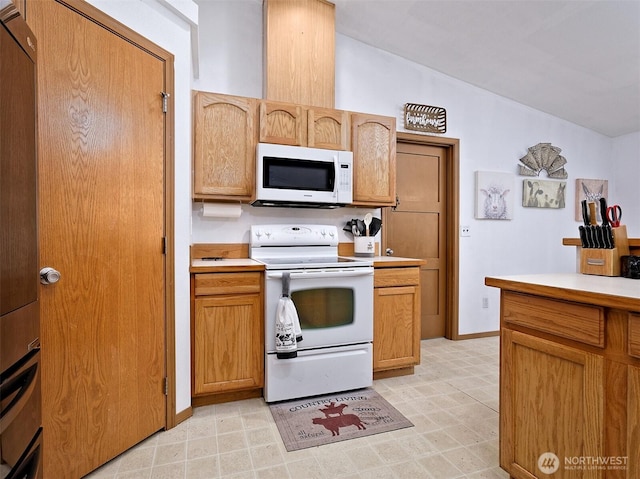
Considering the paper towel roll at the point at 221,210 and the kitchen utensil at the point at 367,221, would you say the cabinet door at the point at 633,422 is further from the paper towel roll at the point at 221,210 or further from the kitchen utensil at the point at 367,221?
the paper towel roll at the point at 221,210

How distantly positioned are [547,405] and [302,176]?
6.51 ft

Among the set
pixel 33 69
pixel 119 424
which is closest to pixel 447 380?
pixel 119 424

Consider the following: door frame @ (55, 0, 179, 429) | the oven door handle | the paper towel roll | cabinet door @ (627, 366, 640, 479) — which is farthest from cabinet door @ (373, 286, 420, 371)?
cabinet door @ (627, 366, 640, 479)

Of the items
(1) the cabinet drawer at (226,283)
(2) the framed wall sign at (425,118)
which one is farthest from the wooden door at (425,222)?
(1) the cabinet drawer at (226,283)

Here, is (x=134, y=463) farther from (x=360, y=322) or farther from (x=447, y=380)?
(x=447, y=380)

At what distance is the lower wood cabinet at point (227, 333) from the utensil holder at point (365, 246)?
101 cm

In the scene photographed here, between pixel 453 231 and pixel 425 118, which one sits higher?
pixel 425 118

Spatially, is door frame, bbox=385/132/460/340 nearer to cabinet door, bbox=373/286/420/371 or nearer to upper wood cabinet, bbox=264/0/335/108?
cabinet door, bbox=373/286/420/371

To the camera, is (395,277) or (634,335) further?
(395,277)

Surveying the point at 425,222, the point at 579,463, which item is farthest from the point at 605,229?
the point at 425,222

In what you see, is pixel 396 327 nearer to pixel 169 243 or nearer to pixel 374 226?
pixel 374 226

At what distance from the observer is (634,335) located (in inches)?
40.7

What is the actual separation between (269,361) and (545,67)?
11.6ft

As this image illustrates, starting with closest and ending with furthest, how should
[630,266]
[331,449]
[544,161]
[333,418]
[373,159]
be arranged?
[630,266], [331,449], [333,418], [373,159], [544,161]
